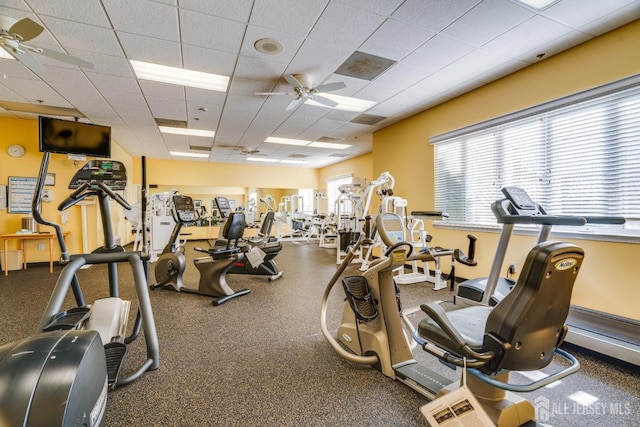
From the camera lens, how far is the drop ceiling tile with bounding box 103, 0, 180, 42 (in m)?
2.34

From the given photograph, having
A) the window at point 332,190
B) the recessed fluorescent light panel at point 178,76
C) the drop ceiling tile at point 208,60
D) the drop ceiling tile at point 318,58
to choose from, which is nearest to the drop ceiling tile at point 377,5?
the drop ceiling tile at point 318,58

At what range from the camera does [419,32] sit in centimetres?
272

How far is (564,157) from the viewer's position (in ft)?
10.1

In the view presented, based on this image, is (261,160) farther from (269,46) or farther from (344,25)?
(344,25)

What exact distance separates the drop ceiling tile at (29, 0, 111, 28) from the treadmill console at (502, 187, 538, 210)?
3560 millimetres

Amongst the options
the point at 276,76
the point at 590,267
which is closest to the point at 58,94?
the point at 276,76

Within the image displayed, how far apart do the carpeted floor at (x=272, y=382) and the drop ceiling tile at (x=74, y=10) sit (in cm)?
277

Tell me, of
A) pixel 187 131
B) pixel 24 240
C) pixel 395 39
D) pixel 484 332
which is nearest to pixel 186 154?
pixel 187 131

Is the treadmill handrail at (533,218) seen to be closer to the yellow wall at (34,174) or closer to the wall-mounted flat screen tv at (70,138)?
the wall-mounted flat screen tv at (70,138)

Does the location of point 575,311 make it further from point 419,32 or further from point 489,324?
point 419,32

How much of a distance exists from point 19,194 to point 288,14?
6.07m

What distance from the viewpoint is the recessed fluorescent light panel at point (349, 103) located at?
4.36 meters

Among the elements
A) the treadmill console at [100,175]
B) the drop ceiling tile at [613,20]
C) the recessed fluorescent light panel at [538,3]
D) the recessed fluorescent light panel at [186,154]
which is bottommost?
the treadmill console at [100,175]

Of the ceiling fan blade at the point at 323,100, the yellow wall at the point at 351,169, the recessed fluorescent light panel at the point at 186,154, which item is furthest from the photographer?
the yellow wall at the point at 351,169
